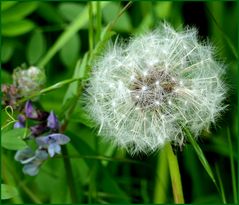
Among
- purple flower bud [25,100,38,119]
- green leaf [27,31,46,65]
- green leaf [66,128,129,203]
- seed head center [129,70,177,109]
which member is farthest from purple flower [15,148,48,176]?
green leaf [27,31,46,65]

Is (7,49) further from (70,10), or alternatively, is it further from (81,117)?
(81,117)

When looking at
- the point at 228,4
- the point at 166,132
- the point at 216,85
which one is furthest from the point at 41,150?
the point at 228,4

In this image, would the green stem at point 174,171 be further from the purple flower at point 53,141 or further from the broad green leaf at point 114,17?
the broad green leaf at point 114,17

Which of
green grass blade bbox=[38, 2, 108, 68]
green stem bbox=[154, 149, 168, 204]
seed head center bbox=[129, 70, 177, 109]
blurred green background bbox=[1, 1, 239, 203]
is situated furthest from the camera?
green grass blade bbox=[38, 2, 108, 68]

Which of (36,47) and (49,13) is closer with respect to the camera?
(36,47)

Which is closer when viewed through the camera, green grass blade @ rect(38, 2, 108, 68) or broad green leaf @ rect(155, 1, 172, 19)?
green grass blade @ rect(38, 2, 108, 68)

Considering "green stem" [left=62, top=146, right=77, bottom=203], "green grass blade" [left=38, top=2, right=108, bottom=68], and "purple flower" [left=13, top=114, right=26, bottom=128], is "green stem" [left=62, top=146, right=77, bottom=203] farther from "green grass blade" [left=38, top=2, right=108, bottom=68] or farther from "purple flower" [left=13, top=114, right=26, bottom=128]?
"green grass blade" [left=38, top=2, right=108, bottom=68]

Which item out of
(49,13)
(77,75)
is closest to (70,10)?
(49,13)
